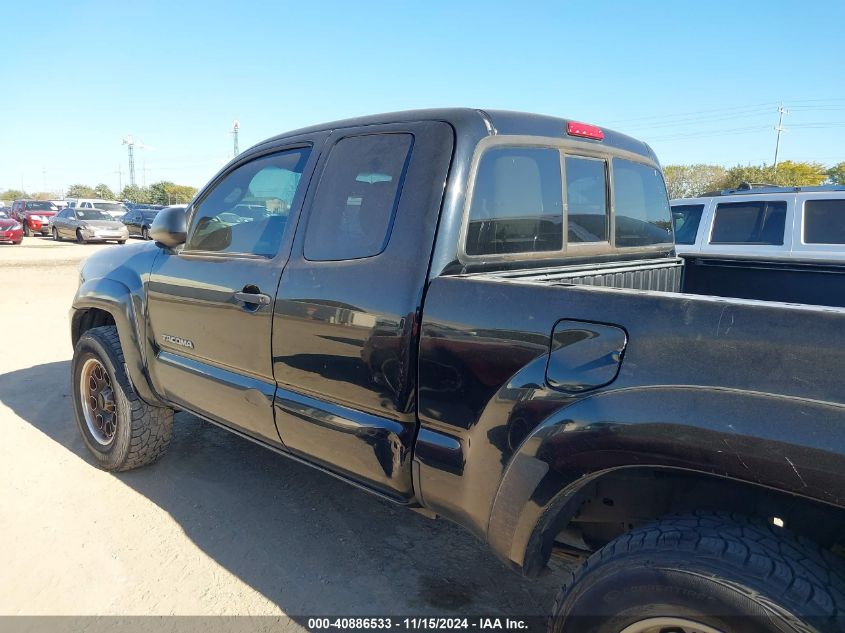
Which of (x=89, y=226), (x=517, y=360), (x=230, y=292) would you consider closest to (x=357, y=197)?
(x=230, y=292)

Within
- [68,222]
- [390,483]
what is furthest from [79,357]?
[68,222]

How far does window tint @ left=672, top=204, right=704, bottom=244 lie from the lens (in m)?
7.70

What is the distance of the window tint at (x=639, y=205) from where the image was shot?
3.04 m

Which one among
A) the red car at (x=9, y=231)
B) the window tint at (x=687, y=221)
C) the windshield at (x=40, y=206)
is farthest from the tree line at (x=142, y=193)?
the window tint at (x=687, y=221)

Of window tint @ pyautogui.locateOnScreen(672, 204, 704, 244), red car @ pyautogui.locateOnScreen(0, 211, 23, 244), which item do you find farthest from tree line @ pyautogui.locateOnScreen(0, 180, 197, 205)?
window tint @ pyautogui.locateOnScreen(672, 204, 704, 244)

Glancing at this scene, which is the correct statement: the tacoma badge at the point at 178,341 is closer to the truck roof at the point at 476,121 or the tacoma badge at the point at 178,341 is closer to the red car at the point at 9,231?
the truck roof at the point at 476,121

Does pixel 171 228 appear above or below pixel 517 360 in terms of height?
above

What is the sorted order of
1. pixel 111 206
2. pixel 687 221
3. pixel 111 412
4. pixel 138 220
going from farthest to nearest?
1. pixel 111 206
2. pixel 138 220
3. pixel 687 221
4. pixel 111 412

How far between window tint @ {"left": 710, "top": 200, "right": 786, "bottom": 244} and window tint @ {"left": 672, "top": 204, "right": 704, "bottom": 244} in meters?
0.25

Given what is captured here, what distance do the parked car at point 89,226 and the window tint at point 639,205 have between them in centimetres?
2391

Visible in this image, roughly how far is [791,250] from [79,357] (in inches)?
283

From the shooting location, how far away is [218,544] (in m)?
2.96

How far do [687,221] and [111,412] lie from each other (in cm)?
716

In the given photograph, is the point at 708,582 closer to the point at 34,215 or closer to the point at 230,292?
the point at 230,292
